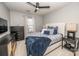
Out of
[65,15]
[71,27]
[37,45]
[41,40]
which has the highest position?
[65,15]

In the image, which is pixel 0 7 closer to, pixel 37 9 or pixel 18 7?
pixel 18 7

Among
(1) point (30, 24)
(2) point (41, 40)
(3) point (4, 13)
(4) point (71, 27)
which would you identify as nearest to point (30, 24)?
(1) point (30, 24)

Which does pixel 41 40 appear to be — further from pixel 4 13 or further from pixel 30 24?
pixel 4 13

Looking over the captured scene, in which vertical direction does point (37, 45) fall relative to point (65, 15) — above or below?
below

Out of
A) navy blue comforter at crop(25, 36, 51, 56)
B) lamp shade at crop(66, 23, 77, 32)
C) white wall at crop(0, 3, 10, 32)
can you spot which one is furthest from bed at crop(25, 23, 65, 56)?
white wall at crop(0, 3, 10, 32)

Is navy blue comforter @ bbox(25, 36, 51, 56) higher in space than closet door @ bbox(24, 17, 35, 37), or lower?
lower

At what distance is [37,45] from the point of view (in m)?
1.94

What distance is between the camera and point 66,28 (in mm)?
1954

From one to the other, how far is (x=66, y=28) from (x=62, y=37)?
0.27 meters

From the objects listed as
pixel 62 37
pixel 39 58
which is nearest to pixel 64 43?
pixel 62 37

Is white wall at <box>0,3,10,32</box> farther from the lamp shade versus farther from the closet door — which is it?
the lamp shade

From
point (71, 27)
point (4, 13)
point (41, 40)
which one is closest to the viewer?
point (71, 27)

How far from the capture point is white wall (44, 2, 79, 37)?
178cm

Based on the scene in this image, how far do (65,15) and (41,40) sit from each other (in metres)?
0.92
